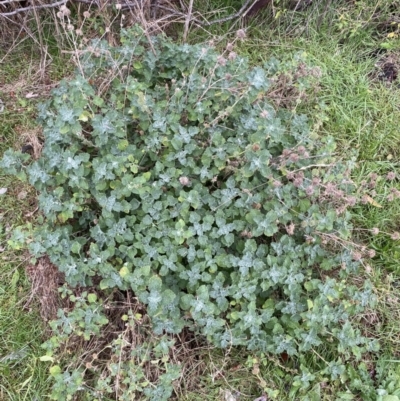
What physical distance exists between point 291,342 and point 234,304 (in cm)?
33

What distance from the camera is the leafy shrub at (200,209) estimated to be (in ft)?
7.20

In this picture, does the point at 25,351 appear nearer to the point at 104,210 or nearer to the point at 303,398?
the point at 104,210

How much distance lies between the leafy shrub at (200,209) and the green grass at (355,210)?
0.79ft

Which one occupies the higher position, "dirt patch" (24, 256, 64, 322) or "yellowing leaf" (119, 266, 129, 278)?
"yellowing leaf" (119, 266, 129, 278)

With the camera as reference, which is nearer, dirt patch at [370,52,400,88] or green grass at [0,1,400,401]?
green grass at [0,1,400,401]

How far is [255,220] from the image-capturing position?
2.21 metres

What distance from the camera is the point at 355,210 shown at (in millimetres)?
2832

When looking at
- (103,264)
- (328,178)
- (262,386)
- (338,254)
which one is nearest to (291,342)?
(262,386)

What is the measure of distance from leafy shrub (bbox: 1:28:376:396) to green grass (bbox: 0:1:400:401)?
0.79 ft

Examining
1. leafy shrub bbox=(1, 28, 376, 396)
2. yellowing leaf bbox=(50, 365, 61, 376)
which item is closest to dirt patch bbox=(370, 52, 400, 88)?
leafy shrub bbox=(1, 28, 376, 396)

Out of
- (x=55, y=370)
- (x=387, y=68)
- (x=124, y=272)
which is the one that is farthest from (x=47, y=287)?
(x=387, y=68)

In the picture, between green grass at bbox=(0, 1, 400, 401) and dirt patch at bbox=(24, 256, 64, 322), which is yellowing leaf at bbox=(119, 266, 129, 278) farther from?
green grass at bbox=(0, 1, 400, 401)

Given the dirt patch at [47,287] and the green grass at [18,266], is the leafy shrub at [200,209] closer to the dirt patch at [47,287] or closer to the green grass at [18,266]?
the dirt patch at [47,287]

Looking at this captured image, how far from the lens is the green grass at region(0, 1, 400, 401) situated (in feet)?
7.88
